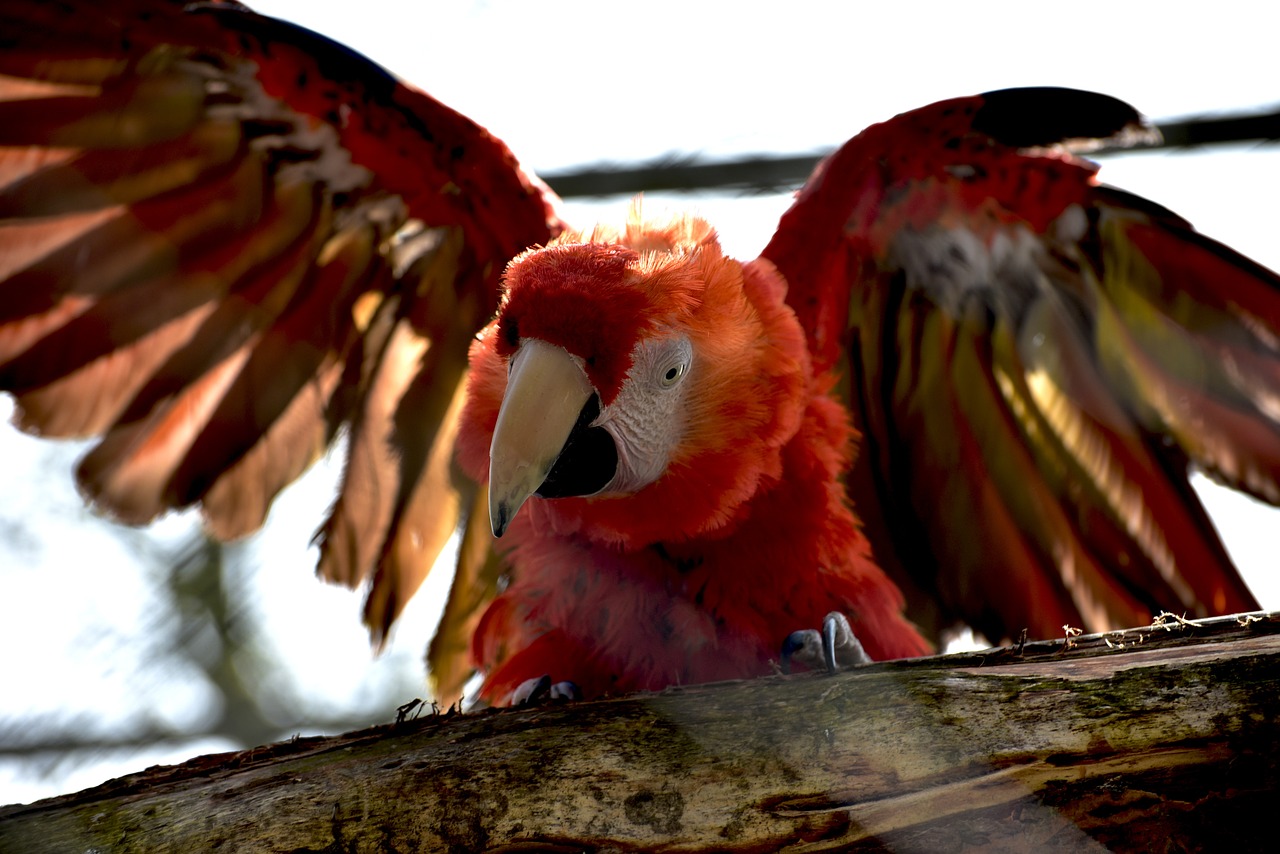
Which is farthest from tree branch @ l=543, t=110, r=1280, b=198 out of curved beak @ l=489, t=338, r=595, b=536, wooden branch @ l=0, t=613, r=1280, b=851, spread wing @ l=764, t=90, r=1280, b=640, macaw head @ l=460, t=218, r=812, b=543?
wooden branch @ l=0, t=613, r=1280, b=851

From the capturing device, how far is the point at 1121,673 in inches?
51.3

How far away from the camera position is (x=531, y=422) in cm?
146

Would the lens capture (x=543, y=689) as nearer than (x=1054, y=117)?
Yes

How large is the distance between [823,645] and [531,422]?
28.0 inches

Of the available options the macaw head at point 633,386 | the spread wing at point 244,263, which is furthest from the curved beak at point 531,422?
the spread wing at point 244,263

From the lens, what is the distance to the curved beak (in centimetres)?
143

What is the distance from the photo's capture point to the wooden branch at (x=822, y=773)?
1.23 meters

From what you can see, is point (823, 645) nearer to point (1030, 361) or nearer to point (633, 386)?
point (633, 386)

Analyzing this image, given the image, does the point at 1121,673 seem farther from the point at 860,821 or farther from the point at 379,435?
the point at 379,435

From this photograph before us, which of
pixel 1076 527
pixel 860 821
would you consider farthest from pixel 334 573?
pixel 1076 527

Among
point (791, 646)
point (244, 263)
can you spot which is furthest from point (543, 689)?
point (244, 263)

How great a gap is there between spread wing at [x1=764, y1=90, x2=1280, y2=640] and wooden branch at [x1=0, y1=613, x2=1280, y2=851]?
2.87ft

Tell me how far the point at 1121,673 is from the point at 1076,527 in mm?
1075

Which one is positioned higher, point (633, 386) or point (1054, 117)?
point (1054, 117)
